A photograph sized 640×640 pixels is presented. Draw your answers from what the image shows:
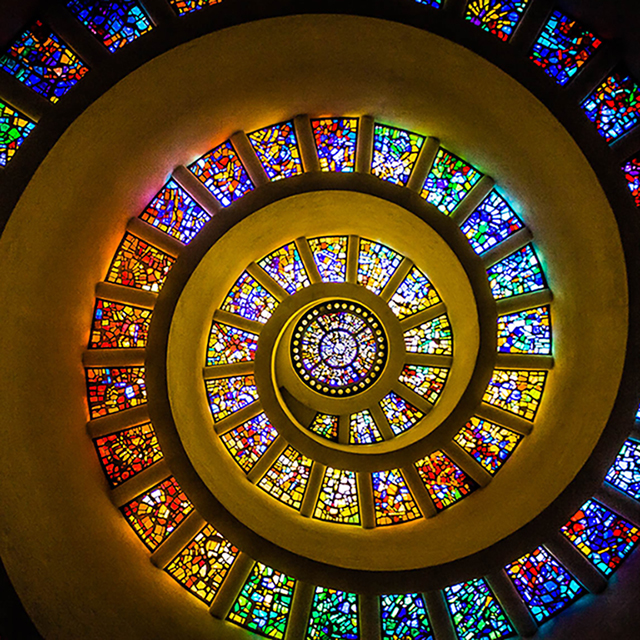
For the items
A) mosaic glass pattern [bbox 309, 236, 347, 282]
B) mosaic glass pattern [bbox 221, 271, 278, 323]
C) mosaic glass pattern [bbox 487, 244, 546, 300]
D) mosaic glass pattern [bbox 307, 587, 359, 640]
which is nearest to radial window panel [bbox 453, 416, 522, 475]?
mosaic glass pattern [bbox 487, 244, 546, 300]

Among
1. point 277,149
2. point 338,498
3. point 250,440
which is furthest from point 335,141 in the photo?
point 338,498

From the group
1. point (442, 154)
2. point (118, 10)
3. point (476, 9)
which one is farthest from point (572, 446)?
point (118, 10)

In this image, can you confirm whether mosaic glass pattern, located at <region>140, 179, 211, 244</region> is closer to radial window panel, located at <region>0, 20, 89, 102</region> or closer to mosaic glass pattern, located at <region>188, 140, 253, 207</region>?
mosaic glass pattern, located at <region>188, 140, 253, 207</region>

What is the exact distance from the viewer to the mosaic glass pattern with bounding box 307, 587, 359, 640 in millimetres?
8234

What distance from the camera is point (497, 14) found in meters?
6.01

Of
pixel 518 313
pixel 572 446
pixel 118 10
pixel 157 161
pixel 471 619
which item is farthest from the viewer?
pixel 518 313

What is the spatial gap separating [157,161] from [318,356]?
560 centimetres

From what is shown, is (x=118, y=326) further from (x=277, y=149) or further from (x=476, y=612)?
(x=476, y=612)

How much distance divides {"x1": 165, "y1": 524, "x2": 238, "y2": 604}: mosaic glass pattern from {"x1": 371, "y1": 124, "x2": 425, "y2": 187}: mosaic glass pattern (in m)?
6.68

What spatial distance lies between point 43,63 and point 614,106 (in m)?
6.70

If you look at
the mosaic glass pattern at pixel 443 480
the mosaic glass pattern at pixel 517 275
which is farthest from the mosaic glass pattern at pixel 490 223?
the mosaic glass pattern at pixel 443 480

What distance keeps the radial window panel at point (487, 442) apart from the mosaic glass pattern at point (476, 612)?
79.1 inches

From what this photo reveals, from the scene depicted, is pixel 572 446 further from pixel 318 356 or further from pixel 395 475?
pixel 318 356

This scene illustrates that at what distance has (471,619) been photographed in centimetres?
820
